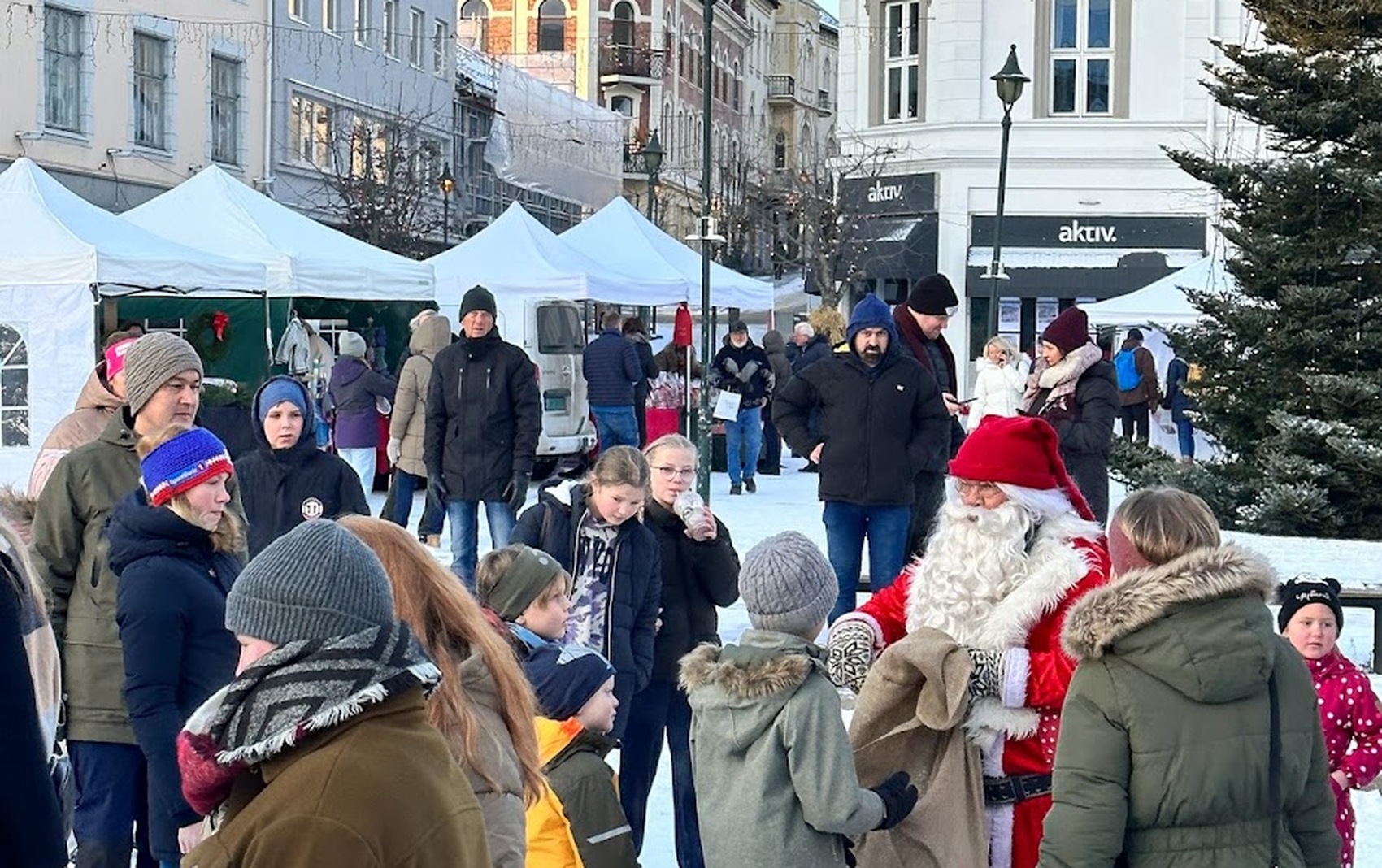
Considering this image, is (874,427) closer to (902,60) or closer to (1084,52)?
(1084,52)

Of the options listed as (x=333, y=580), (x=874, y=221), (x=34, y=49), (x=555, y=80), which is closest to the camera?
(x=333, y=580)

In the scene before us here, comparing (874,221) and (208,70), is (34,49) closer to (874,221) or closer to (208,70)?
(208,70)

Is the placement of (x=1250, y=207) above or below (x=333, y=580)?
above

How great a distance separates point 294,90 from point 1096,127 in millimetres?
14772

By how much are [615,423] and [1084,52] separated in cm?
1944

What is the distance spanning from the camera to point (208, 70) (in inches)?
1221

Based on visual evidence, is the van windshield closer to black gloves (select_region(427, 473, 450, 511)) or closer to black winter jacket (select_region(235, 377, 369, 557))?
black gloves (select_region(427, 473, 450, 511))

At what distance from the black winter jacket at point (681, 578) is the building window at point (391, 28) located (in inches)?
1348

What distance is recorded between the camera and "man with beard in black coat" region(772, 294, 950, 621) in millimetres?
9422

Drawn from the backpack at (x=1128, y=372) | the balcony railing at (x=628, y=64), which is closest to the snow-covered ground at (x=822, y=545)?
the backpack at (x=1128, y=372)

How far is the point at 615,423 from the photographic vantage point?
19.6 metres

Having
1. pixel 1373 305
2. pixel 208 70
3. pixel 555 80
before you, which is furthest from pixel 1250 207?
pixel 555 80

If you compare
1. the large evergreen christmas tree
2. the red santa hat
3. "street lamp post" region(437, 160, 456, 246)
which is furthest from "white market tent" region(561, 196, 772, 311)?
the red santa hat

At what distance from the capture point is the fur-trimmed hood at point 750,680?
4.30 meters
